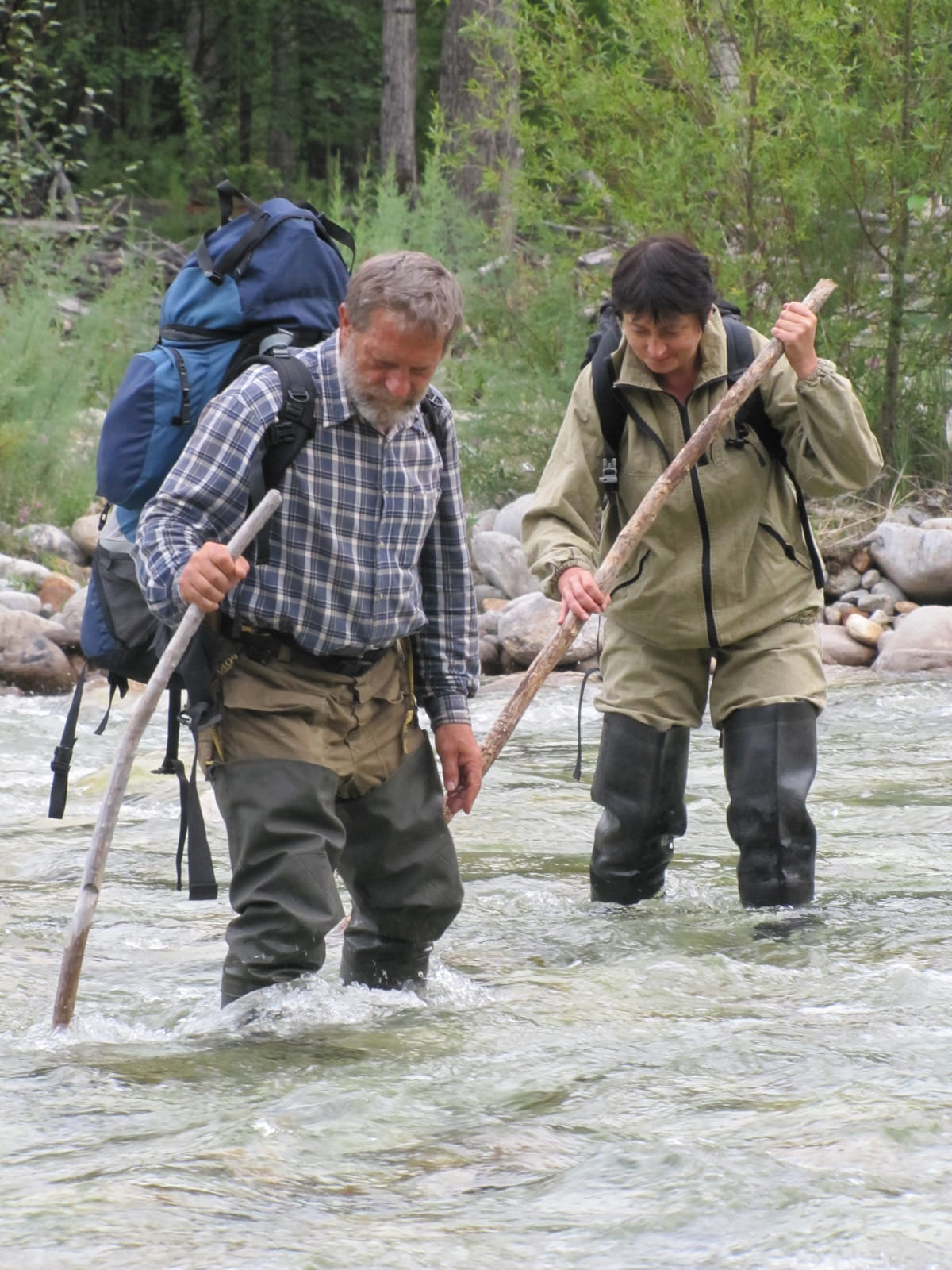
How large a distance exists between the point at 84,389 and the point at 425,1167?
9525mm

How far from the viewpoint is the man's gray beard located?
3.51 meters

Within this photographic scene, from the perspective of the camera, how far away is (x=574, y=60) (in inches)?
428

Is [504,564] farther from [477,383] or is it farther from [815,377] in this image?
[815,377]

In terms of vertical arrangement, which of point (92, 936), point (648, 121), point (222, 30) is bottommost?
point (92, 936)

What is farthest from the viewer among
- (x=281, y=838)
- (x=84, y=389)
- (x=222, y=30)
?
(x=222, y=30)

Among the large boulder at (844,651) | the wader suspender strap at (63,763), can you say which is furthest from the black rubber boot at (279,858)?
the large boulder at (844,651)

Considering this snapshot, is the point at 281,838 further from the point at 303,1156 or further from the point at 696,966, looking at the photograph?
the point at 696,966

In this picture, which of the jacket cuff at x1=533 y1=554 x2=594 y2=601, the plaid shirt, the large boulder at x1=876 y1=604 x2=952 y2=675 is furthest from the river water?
the large boulder at x1=876 y1=604 x2=952 y2=675

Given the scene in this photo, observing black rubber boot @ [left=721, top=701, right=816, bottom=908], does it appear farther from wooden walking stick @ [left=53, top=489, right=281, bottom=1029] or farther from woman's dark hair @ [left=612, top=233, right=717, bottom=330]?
wooden walking stick @ [left=53, top=489, right=281, bottom=1029]

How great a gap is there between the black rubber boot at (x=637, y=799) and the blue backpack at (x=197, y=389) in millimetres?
1361

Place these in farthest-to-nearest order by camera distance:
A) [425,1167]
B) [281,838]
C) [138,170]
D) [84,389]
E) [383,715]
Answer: [138,170]
[84,389]
[383,715]
[281,838]
[425,1167]

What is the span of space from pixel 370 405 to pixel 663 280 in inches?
39.5

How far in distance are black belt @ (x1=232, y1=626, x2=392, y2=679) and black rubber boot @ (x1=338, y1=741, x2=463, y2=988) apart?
0.29 meters

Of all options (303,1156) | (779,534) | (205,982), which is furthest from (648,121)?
(303,1156)
